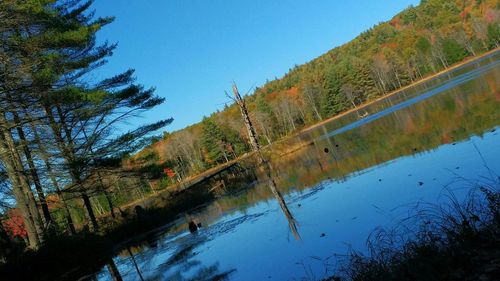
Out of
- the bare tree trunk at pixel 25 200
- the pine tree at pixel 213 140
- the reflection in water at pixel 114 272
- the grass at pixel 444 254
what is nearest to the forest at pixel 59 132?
the bare tree trunk at pixel 25 200

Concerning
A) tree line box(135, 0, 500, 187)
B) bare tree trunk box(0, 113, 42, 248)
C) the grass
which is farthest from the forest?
tree line box(135, 0, 500, 187)

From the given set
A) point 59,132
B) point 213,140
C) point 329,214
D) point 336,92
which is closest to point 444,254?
point 329,214

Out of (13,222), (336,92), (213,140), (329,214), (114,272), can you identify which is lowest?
(329,214)

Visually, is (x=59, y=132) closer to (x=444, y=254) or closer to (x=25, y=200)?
(x=25, y=200)

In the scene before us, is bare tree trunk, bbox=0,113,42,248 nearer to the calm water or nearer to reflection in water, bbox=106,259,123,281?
reflection in water, bbox=106,259,123,281

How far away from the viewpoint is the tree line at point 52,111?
35.7 ft

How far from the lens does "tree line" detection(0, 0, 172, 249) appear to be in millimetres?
10867

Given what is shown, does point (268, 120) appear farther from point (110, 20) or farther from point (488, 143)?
point (488, 143)

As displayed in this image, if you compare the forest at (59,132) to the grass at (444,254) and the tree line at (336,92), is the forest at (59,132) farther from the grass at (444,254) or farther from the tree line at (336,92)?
the tree line at (336,92)

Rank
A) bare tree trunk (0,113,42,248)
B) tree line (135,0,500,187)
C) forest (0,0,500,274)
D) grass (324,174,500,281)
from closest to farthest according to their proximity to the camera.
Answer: grass (324,174,500,281)
forest (0,0,500,274)
bare tree trunk (0,113,42,248)
tree line (135,0,500,187)

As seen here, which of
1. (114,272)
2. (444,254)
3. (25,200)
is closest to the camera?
(444,254)

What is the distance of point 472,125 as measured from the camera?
14.6 meters

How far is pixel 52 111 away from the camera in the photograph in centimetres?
1986

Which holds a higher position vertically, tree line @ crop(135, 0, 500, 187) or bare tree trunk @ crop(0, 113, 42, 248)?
tree line @ crop(135, 0, 500, 187)
